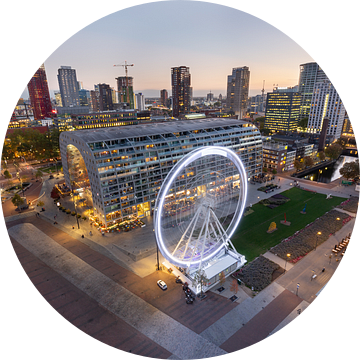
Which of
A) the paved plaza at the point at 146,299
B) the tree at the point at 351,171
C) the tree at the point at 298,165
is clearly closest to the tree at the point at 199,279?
the paved plaza at the point at 146,299

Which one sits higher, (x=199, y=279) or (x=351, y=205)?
(x=199, y=279)

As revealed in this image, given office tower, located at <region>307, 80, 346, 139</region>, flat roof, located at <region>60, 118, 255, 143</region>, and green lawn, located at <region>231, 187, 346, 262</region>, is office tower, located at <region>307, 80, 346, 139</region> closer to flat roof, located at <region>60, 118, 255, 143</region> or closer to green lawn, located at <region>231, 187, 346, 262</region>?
green lawn, located at <region>231, 187, 346, 262</region>

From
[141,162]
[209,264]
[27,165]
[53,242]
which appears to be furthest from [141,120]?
[209,264]

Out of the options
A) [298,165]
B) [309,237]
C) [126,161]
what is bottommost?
[309,237]

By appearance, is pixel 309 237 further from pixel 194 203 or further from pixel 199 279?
pixel 194 203

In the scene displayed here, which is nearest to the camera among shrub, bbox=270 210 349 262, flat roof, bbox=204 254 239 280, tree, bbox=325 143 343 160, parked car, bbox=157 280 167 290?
parked car, bbox=157 280 167 290

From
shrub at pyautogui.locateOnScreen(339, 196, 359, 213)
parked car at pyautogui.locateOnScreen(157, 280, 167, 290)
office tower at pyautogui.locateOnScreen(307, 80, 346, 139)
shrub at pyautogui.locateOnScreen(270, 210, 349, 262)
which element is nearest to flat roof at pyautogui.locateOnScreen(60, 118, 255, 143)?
parked car at pyautogui.locateOnScreen(157, 280, 167, 290)

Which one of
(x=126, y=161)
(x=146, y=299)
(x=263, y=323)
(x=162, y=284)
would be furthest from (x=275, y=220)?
(x=126, y=161)

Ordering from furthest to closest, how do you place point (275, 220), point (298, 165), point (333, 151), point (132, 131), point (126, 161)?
point (333, 151) < point (298, 165) < point (132, 131) < point (275, 220) < point (126, 161)
